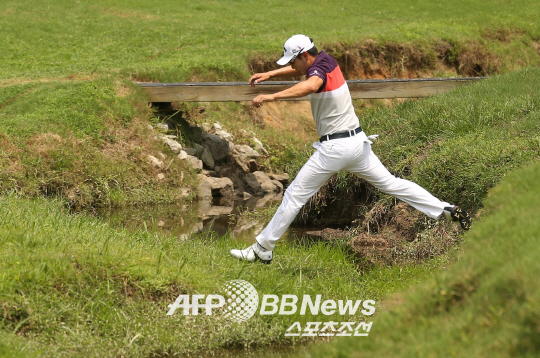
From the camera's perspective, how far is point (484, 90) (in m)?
13.3

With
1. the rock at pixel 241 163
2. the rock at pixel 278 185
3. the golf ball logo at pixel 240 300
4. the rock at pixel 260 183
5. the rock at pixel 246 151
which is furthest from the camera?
the rock at pixel 246 151

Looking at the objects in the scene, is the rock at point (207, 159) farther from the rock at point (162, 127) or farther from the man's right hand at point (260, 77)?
the man's right hand at point (260, 77)

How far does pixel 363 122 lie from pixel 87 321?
8.58m

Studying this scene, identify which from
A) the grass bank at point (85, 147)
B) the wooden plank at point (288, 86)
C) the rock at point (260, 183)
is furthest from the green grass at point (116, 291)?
the rock at point (260, 183)

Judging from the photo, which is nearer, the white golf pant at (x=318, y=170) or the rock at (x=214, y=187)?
the white golf pant at (x=318, y=170)

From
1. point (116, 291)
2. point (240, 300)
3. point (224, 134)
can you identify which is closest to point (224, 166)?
point (224, 134)

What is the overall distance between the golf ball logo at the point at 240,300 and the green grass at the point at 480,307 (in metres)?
1.87

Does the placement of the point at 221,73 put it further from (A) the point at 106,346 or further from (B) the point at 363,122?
(A) the point at 106,346

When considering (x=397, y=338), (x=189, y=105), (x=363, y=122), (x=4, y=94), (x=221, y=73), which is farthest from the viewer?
(x=221, y=73)

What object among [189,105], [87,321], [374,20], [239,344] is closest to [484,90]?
[189,105]

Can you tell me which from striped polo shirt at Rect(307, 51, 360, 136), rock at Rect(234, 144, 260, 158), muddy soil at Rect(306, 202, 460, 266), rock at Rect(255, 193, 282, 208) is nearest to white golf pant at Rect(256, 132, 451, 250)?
striped polo shirt at Rect(307, 51, 360, 136)

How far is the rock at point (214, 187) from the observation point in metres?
15.4

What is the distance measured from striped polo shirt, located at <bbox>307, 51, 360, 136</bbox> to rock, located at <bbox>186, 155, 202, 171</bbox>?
28.9 ft

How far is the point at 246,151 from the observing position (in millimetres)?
17500
